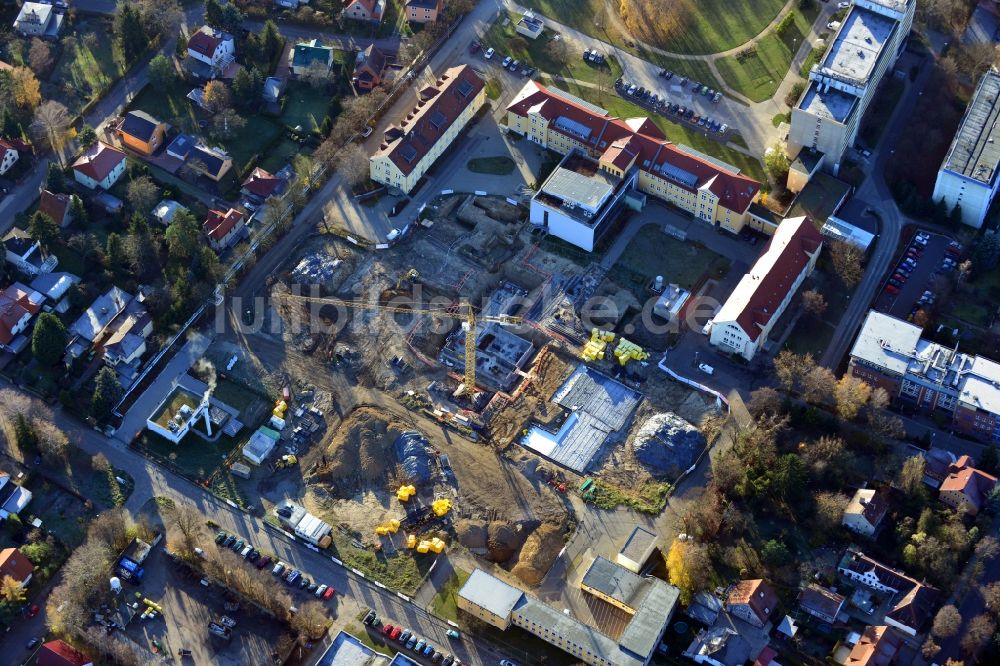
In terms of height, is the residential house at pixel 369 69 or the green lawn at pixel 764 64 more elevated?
the green lawn at pixel 764 64

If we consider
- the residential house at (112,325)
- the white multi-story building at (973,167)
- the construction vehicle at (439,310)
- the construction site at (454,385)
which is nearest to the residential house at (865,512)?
the construction site at (454,385)

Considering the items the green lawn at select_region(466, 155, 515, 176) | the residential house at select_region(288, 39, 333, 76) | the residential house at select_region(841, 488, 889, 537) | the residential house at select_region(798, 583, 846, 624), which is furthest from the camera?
the residential house at select_region(288, 39, 333, 76)

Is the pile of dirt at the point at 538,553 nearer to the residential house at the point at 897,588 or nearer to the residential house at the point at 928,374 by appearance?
the residential house at the point at 897,588

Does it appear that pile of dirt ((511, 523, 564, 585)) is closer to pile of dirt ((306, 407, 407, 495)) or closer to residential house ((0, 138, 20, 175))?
pile of dirt ((306, 407, 407, 495))

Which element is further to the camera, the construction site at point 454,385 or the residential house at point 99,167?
the residential house at point 99,167

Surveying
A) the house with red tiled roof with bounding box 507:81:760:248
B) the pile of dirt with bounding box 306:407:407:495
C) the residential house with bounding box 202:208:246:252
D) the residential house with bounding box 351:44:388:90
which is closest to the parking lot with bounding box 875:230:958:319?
the house with red tiled roof with bounding box 507:81:760:248

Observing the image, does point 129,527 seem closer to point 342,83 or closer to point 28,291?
point 28,291

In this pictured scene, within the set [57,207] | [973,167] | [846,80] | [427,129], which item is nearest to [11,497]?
[57,207]
